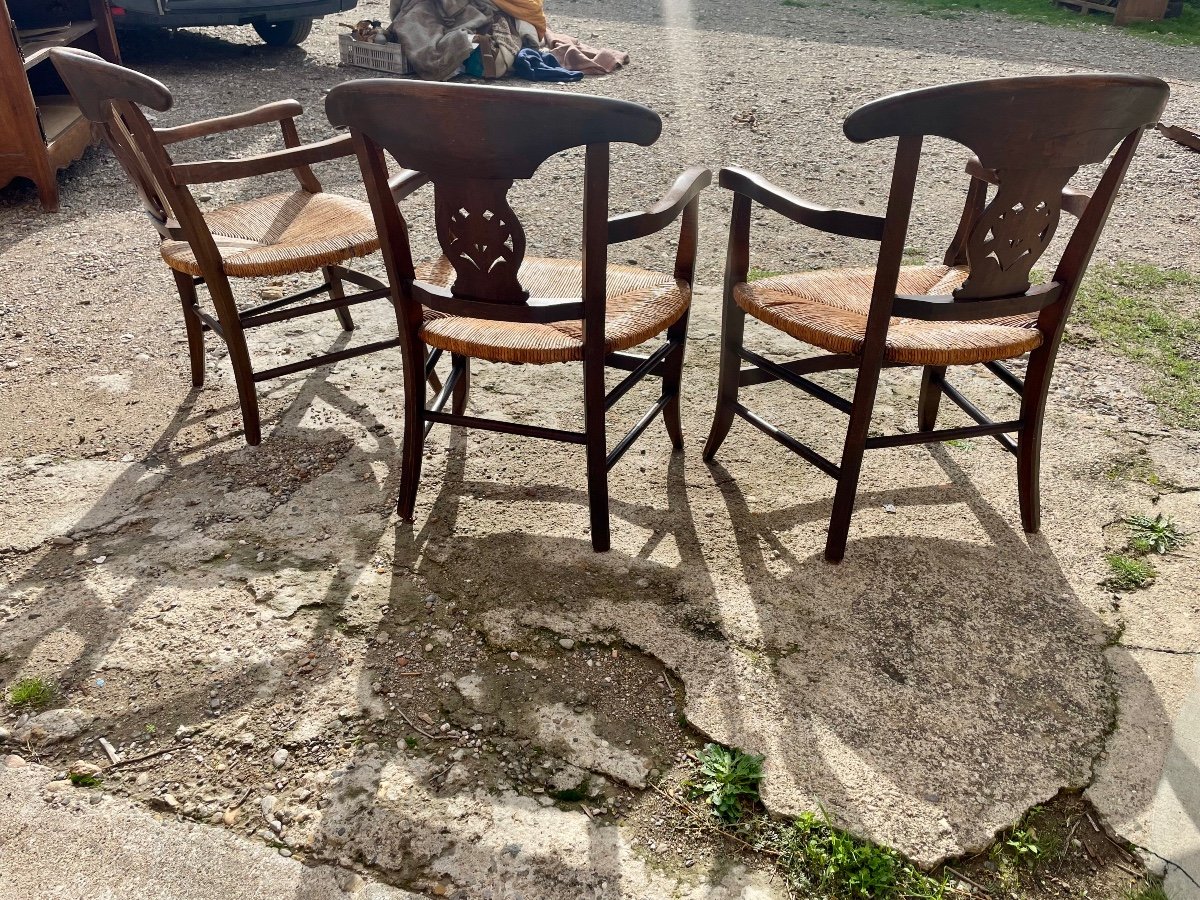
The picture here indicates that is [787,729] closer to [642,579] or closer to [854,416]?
[642,579]

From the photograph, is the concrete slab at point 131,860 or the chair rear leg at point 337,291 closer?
the concrete slab at point 131,860

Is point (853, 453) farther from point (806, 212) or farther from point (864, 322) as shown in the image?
point (806, 212)

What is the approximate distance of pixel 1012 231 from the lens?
212cm

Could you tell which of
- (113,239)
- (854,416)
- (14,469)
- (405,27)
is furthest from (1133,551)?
(405,27)

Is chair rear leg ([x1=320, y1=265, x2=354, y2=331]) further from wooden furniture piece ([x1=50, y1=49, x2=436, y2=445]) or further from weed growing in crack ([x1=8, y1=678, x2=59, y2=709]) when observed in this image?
weed growing in crack ([x1=8, y1=678, x2=59, y2=709])

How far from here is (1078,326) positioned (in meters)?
3.69

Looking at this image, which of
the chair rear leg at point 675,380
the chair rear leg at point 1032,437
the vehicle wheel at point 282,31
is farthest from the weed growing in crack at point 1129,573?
the vehicle wheel at point 282,31

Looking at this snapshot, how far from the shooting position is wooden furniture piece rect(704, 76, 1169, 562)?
192 centimetres

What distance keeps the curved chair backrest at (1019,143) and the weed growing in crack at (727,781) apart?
1092 mm

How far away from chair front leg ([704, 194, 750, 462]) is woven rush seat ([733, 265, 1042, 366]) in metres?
0.07

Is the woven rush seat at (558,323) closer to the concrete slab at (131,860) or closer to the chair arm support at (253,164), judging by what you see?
the chair arm support at (253,164)

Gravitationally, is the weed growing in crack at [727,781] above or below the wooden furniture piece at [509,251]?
below

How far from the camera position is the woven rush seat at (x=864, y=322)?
227 cm

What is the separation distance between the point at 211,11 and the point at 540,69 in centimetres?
250
